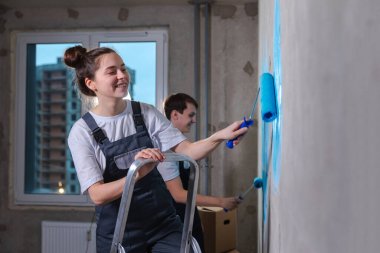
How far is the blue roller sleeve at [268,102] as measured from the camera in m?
1.18

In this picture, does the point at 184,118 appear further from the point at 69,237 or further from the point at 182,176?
the point at 69,237

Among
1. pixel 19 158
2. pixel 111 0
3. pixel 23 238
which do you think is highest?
pixel 111 0

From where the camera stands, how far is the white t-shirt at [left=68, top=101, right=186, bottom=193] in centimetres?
175

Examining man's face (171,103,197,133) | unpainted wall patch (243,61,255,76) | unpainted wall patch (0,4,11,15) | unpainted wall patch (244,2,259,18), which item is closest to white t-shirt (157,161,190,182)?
man's face (171,103,197,133)

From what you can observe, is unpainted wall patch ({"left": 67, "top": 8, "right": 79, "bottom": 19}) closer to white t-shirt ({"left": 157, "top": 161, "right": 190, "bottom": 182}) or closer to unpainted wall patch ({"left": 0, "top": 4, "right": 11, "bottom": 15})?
unpainted wall patch ({"left": 0, "top": 4, "right": 11, "bottom": 15})

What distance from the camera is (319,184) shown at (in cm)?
49

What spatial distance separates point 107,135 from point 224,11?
2.56 m

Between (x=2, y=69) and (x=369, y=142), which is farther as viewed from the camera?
(x=2, y=69)

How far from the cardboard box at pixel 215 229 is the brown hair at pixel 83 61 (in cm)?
141

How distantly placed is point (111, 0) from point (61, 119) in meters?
1.56

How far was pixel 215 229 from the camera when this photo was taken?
123 inches

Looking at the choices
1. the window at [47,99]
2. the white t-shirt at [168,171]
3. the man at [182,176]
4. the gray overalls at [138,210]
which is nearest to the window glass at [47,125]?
the window at [47,99]

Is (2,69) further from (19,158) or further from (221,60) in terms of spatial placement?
(221,60)

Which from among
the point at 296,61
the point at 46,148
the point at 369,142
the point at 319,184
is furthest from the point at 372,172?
the point at 46,148
